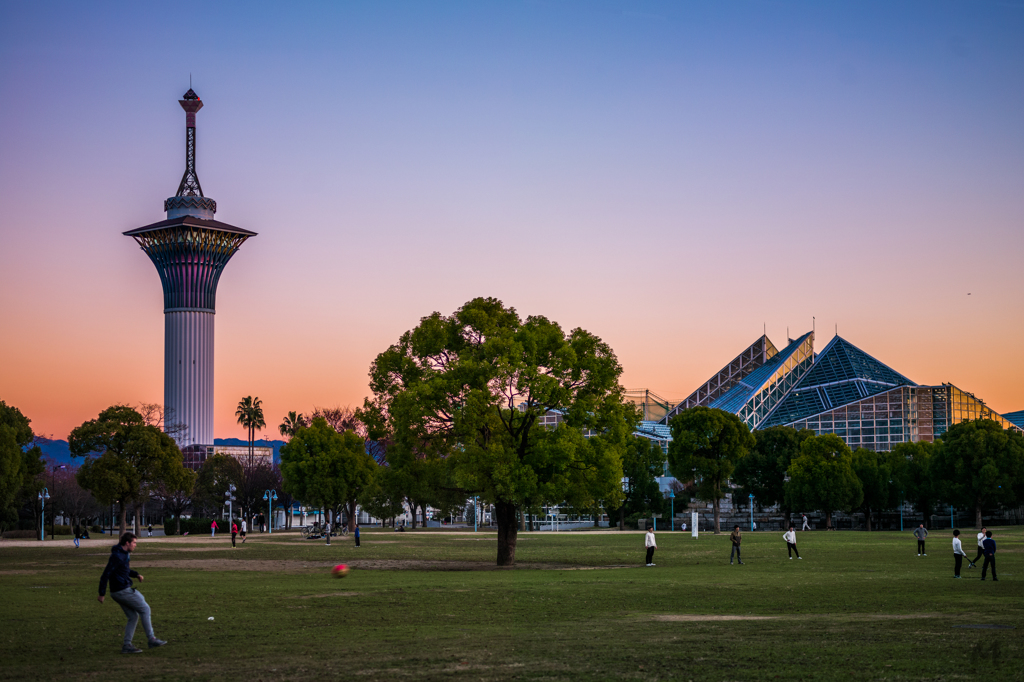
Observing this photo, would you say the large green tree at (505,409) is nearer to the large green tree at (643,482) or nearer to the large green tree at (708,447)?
the large green tree at (708,447)

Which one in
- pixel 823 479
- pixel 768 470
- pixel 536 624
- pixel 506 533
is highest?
pixel 536 624

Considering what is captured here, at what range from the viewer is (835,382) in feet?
520

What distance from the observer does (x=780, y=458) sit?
113812 millimetres

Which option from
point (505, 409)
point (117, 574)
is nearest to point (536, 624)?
point (117, 574)

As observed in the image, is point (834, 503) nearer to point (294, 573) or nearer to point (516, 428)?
point (516, 428)

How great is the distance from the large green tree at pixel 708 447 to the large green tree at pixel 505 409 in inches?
2052

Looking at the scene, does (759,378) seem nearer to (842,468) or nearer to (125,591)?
(842,468)

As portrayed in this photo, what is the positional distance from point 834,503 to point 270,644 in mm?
91564

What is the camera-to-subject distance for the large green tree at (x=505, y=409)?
1651 inches

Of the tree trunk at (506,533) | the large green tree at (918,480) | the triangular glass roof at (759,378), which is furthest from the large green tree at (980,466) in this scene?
the tree trunk at (506,533)

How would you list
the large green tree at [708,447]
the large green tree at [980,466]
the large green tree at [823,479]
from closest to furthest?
1. the large green tree at [708,447]
2. the large green tree at [980,466]
3. the large green tree at [823,479]

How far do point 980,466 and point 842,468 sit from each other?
39.9 ft

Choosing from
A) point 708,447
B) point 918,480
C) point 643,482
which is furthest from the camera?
point 643,482

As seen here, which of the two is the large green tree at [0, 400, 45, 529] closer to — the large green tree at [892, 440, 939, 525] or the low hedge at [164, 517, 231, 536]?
the low hedge at [164, 517, 231, 536]
